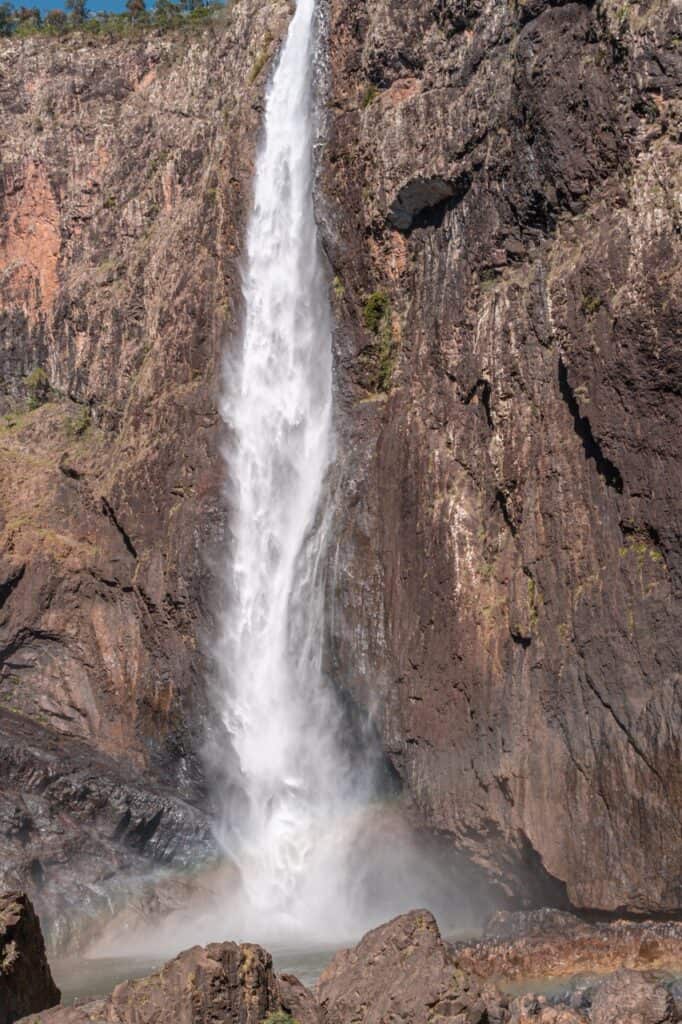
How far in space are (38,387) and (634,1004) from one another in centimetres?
2874

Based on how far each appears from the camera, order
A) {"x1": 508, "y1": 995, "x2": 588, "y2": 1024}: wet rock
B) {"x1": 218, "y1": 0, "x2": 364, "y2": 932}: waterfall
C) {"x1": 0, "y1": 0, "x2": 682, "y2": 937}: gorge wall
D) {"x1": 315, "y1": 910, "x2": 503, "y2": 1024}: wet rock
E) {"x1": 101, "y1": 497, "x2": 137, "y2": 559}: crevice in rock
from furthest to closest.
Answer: {"x1": 101, "y1": 497, "x2": 137, "y2": 559}: crevice in rock → {"x1": 218, "y1": 0, "x2": 364, "y2": 932}: waterfall → {"x1": 0, "y1": 0, "x2": 682, "y2": 937}: gorge wall → {"x1": 508, "y1": 995, "x2": 588, "y2": 1024}: wet rock → {"x1": 315, "y1": 910, "x2": 503, "y2": 1024}: wet rock

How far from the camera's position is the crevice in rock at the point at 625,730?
749 inches

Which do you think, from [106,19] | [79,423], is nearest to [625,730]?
[79,423]

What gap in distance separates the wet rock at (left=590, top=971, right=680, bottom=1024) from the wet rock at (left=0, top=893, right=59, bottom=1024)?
6107 mm

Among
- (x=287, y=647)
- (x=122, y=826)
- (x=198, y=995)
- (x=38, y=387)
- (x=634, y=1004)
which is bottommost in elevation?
(x=634, y=1004)

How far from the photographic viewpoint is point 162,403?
106ft

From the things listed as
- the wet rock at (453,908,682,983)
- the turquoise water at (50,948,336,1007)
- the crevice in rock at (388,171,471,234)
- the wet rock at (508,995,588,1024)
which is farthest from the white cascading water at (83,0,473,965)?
the wet rock at (508,995,588,1024)

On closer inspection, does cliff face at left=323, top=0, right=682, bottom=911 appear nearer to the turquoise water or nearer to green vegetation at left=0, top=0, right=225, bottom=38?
the turquoise water

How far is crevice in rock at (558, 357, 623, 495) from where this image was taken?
67.1 ft

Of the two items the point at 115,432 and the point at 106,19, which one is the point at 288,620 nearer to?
the point at 115,432

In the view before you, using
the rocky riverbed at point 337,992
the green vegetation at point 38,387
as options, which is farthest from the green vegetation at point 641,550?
the green vegetation at point 38,387

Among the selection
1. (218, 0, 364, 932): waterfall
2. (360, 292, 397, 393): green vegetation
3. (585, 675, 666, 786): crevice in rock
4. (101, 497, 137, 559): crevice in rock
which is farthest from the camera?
(101, 497, 137, 559): crevice in rock

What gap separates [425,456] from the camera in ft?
80.1

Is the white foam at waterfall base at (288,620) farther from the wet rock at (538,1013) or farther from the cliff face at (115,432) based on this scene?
the wet rock at (538,1013)
